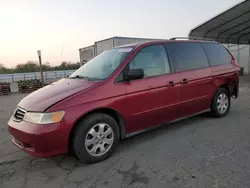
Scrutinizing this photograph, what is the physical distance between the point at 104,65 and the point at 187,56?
1670 millimetres

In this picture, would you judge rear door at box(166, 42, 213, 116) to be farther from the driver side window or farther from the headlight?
the headlight

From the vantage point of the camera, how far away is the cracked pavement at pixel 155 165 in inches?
92.1

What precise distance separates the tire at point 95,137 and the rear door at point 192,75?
1506 mm

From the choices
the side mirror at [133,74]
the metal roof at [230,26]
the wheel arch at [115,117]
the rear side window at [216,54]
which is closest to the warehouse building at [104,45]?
the metal roof at [230,26]

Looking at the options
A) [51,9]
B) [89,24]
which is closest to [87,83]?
[51,9]

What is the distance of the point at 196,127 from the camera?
405cm

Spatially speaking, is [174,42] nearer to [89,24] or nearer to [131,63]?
[131,63]

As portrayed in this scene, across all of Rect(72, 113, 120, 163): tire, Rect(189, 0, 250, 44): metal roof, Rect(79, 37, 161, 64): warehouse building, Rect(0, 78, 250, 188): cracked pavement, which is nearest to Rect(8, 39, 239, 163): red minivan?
Rect(72, 113, 120, 163): tire

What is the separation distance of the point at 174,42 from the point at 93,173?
108 inches

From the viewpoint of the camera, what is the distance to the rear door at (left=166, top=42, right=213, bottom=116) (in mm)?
3709

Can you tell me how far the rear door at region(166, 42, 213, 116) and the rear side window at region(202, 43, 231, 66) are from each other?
17 cm

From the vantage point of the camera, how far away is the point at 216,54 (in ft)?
14.7

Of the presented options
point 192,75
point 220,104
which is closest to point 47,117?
point 192,75

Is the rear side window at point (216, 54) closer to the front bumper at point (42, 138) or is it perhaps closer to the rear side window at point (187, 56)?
the rear side window at point (187, 56)
